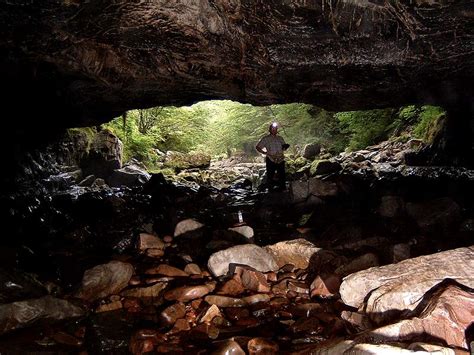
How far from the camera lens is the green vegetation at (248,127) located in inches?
620

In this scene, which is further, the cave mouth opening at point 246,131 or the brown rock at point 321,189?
the cave mouth opening at point 246,131

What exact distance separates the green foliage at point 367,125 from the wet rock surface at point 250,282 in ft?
34.2

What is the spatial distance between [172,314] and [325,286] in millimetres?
1517

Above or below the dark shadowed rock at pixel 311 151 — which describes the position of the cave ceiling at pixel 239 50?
above

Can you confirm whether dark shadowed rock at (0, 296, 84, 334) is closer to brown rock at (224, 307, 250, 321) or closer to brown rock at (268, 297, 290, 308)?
brown rock at (224, 307, 250, 321)

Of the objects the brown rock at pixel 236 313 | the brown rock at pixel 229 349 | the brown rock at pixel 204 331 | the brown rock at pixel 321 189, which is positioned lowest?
the brown rock at pixel 321 189

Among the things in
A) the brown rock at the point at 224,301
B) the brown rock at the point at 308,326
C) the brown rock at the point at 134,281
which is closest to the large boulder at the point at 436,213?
the brown rock at the point at 308,326

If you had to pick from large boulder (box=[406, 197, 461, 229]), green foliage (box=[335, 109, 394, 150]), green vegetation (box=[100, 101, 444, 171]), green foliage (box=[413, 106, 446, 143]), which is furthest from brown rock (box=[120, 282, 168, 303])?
green foliage (box=[335, 109, 394, 150])

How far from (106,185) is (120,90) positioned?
543 centimetres

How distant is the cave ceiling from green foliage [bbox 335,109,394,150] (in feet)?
26.5

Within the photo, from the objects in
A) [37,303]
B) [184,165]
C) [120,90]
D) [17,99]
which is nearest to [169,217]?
[120,90]

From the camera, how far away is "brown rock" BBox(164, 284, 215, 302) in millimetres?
3215

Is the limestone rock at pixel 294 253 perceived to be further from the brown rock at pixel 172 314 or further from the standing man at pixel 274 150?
the standing man at pixel 274 150

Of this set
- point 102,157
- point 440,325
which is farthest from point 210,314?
point 102,157
